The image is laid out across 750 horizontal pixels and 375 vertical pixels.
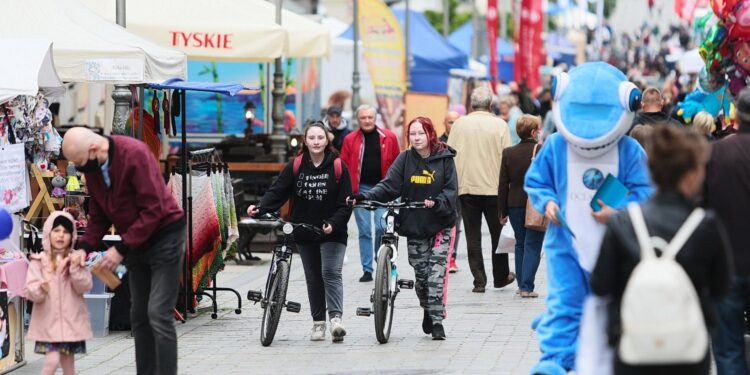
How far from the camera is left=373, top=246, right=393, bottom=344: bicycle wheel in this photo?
10.7m

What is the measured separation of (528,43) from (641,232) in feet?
106

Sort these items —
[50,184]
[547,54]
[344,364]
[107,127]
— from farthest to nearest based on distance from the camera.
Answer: [547,54]
[107,127]
[50,184]
[344,364]

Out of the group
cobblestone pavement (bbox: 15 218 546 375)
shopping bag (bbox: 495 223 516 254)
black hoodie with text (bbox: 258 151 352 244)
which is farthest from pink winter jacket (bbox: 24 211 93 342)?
shopping bag (bbox: 495 223 516 254)

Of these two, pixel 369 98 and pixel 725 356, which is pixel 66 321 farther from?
pixel 369 98

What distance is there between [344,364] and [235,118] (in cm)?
1381

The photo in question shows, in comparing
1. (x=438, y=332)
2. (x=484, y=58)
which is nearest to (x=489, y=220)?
(x=438, y=332)

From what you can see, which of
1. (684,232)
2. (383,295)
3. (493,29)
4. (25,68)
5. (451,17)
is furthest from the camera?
(451,17)

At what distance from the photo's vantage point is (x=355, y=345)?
10.9m

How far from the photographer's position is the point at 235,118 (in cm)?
2350

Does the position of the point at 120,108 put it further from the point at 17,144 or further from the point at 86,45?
the point at 17,144

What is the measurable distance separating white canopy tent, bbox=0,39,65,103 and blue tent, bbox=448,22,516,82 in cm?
3193

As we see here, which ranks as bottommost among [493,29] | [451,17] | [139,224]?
[139,224]

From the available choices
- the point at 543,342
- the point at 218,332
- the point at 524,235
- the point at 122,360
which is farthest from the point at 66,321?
the point at 524,235

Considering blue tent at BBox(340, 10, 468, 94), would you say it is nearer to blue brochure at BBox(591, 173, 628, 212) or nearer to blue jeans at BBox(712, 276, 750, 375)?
blue brochure at BBox(591, 173, 628, 212)
